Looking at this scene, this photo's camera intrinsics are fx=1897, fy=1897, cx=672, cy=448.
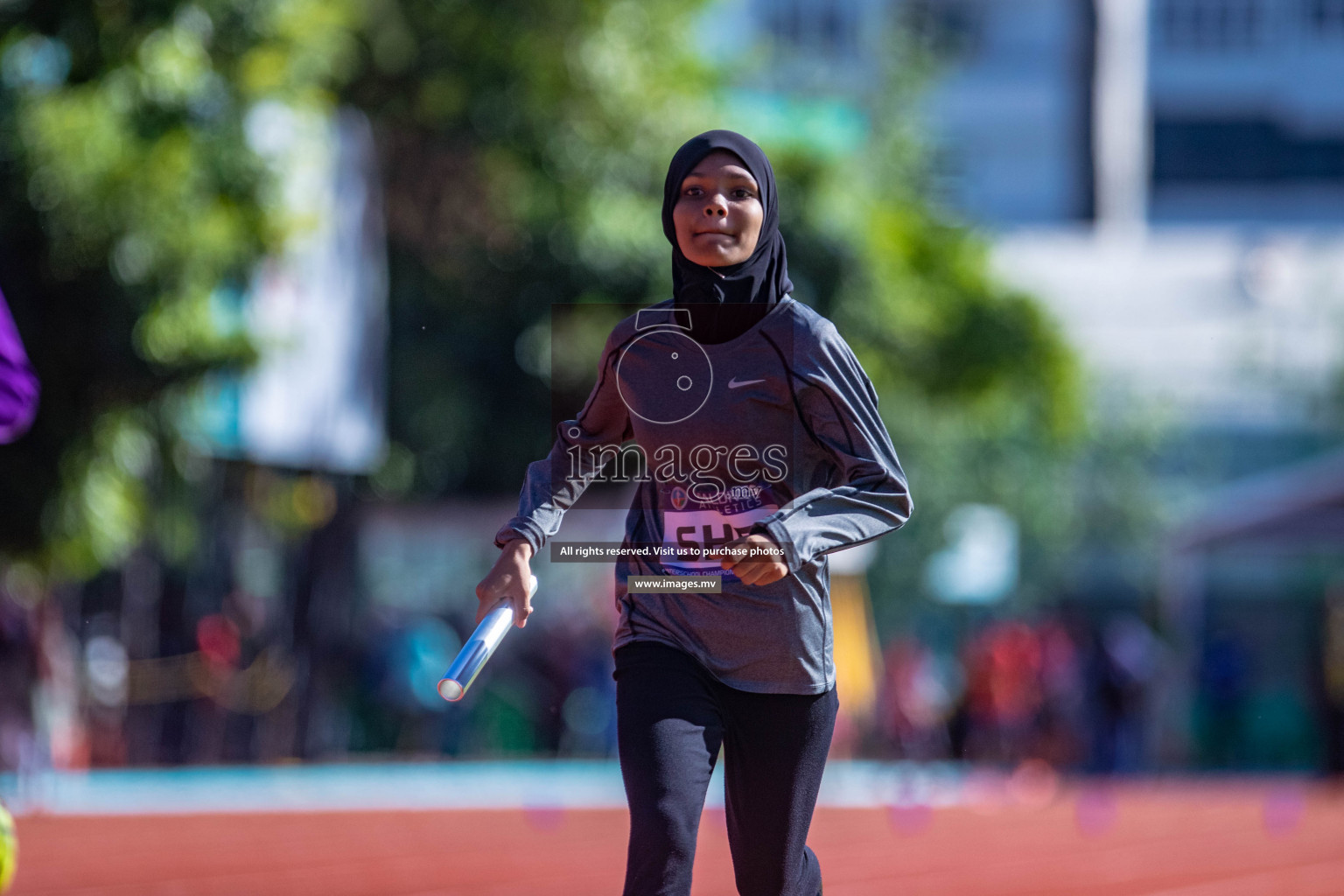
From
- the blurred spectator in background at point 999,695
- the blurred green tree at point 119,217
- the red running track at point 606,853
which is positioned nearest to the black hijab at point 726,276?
the red running track at point 606,853

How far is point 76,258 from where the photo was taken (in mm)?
12297

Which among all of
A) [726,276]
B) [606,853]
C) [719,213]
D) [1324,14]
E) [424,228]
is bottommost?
[606,853]

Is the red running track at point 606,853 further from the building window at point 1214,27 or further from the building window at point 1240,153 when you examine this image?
the building window at point 1214,27

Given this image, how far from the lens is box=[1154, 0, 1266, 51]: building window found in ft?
195

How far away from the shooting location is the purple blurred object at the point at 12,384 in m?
4.95

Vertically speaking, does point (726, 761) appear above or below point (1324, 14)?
below

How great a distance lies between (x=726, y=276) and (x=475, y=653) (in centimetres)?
90

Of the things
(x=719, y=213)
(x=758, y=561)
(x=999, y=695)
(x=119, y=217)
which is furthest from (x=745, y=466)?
(x=999, y=695)

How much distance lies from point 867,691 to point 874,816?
7840mm

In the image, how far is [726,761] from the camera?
145 inches

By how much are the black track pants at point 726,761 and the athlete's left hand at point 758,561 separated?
A: 1.21 ft

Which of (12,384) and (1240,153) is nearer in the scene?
(12,384)

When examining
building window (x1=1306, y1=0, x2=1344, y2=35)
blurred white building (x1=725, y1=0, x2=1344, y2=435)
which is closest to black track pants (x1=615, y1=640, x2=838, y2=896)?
blurred white building (x1=725, y1=0, x2=1344, y2=435)

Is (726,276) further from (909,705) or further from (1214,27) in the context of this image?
(1214,27)
